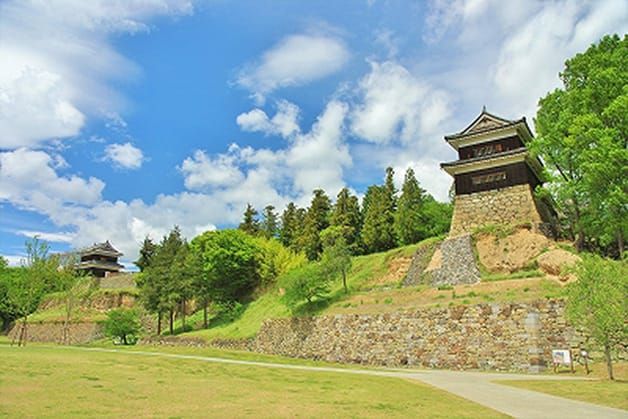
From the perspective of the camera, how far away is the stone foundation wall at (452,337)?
65.3 feet

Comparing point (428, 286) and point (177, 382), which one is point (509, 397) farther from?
point (428, 286)

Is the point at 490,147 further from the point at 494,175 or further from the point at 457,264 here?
the point at 457,264

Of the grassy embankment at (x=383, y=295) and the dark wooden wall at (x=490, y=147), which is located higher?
the dark wooden wall at (x=490, y=147)

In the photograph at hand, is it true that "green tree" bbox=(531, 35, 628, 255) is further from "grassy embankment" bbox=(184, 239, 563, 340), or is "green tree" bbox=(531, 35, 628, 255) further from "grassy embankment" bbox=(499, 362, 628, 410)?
"grassy embankment" bbox=(499, 362, 628, 410)

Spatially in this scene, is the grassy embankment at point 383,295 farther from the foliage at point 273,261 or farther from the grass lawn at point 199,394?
the grass lawn at point 199,394

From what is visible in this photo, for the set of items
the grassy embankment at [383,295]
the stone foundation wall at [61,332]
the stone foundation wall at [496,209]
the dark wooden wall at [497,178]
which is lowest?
the stone foundation wall at [61,332]

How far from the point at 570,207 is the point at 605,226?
4.76m

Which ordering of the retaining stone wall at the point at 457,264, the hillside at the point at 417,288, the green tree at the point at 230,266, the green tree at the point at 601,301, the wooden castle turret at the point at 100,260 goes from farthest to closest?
the wooden castle turret at the point at 100,260
the green tree at the point at 230,266
the retaining stone wall at the point at 457,264
the hillside at the point at 417,288
the green tree at the point at 601,301

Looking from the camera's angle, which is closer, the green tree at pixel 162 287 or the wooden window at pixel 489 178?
the wooden window at pixel 489 178

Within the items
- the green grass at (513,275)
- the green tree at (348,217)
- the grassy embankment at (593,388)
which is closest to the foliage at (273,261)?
the green tree at (348,217)

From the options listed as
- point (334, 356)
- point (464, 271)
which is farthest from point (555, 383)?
point (464, 271)

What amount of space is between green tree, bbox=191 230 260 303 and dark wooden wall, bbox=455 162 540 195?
868 inches

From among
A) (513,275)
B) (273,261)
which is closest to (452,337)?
(513,275)

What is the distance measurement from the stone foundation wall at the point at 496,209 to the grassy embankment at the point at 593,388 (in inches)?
660
